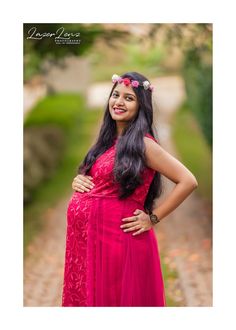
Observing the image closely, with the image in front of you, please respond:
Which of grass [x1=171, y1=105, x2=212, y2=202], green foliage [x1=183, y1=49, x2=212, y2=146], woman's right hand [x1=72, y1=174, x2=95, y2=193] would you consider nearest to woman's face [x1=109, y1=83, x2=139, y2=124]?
woman's right hand [x1=72, y1=174, x2=95, y2=193]

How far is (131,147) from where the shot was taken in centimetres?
390

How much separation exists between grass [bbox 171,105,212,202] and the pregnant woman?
498cm

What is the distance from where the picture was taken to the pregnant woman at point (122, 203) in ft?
12.9

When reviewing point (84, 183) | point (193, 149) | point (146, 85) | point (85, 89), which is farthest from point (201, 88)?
point (84, 183)

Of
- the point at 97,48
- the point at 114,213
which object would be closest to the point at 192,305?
the point at 114,213

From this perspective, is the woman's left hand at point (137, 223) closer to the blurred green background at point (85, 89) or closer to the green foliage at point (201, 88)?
the blurred green background at point (85, 89)

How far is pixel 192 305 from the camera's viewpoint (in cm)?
539

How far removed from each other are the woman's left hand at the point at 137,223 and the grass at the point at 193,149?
5027 mm

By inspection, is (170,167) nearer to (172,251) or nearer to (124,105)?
(124,105)

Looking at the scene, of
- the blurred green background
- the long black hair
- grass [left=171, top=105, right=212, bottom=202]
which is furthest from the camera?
grass [left=171, top=105, right=212, bottom=202]

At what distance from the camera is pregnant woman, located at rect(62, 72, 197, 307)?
393 centimetres

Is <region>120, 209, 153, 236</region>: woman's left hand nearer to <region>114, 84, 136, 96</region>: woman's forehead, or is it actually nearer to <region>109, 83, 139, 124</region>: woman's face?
<region>109, 83, 139, 124</region>: woman's face

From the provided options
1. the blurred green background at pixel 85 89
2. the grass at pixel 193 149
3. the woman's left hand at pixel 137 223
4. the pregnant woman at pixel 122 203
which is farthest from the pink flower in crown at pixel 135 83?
the grass at pixel 193 149
